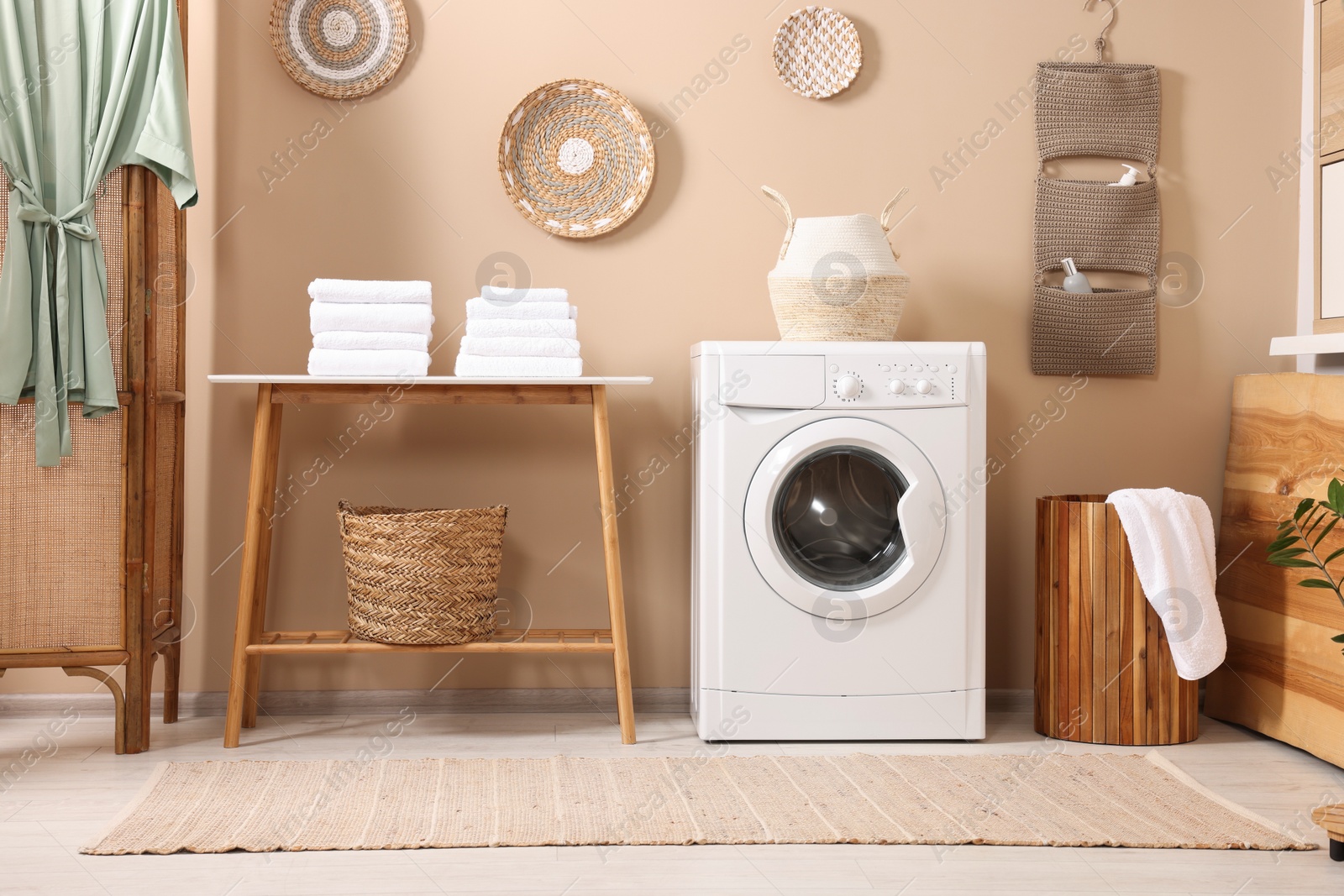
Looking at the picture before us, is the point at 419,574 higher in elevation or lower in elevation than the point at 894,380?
lower

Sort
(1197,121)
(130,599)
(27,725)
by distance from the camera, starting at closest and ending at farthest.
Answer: (130,599) → (27,725) → (1197,121)

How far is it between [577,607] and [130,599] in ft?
3.12

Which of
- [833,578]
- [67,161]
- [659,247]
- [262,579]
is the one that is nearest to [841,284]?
[659,247]

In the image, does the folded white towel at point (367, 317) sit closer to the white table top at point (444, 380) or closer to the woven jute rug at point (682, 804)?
the white table top at point (444, 380)

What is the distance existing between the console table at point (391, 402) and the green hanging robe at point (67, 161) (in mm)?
297

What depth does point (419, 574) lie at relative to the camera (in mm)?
2061

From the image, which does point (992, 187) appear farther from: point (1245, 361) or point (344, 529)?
point (344, 529)

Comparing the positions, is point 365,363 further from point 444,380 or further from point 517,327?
point 517,327

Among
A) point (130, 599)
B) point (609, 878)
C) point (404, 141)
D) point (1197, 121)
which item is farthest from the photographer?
point (1197, 121)

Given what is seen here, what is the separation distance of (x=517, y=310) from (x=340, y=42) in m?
0.83

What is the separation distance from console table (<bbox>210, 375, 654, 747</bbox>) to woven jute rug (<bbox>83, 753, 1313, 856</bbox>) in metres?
0.22

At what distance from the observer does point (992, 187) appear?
2.53 metres

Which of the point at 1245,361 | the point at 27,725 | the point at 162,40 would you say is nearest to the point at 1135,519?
the point at 1245,361

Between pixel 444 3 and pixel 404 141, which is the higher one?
pixel 444 3
